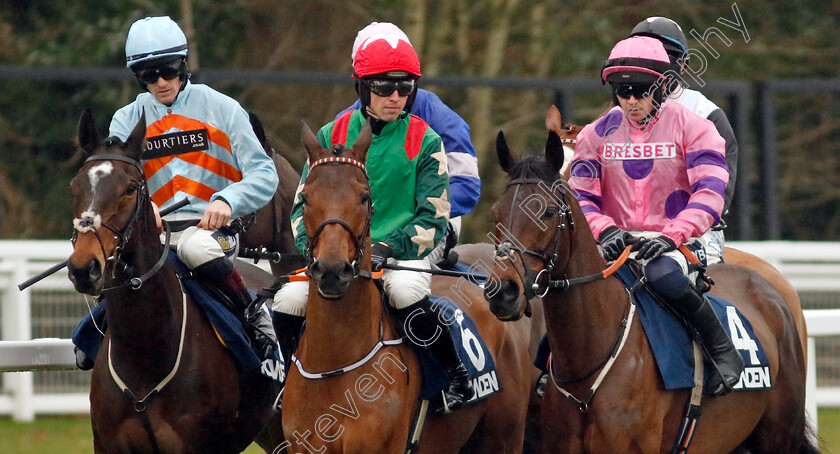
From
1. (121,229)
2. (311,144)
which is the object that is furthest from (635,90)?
(121,229)

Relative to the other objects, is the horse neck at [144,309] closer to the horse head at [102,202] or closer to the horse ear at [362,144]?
the horse head at [102,202]

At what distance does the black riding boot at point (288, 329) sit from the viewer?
15.8 feet

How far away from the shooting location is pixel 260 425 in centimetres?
548

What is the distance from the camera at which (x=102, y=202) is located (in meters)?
4.50

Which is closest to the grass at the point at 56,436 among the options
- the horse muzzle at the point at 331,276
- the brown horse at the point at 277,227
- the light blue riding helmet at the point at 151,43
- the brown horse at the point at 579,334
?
the brown horse at the point at 277,227

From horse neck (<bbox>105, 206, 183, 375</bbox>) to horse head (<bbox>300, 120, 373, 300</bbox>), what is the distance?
829 millimetres

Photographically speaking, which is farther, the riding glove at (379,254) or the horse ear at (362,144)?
the riding glove at (379,254)

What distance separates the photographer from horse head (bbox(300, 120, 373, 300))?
4.14 meters

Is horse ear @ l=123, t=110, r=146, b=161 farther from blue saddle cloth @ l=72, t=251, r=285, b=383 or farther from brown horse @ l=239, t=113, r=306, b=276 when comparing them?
brown horse @ l=239, t=113, r=306, b=276

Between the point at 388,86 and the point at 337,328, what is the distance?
1.07 metres

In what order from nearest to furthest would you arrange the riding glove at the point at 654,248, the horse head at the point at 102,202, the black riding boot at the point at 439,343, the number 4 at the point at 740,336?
the horse head at the point at 102,202, the black riding boot at the point at 439,343, the riding glove at the point at 654,248, the number 4 at the point at 740,336

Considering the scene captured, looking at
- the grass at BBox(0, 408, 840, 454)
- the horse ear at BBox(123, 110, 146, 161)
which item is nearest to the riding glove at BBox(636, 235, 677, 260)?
the horse ear at BBox(123, 110, 146, 161)

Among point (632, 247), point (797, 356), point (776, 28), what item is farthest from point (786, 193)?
point (632, 247)

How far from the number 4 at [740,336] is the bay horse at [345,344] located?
1.49 meters
